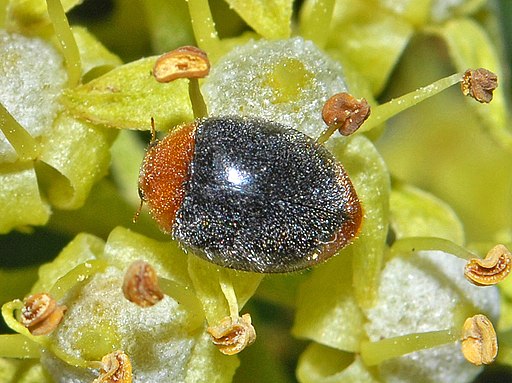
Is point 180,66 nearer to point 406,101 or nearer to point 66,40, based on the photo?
point 66,40

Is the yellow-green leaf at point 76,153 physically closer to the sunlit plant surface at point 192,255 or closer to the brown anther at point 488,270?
the sunlit plant surface at point 192,255

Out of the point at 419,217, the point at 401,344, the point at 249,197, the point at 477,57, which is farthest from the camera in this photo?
the point at 477,57

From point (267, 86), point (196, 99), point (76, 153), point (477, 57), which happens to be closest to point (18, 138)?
point (76, 153)

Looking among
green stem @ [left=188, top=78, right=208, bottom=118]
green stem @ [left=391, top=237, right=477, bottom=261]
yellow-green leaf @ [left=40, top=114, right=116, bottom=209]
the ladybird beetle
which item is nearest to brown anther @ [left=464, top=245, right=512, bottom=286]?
green stem @ [left=391, top=237, right=477, bottom=261]

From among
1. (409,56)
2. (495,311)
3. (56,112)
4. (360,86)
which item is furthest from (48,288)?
(409,56)

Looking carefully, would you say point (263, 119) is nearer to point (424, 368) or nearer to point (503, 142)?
point (424, 368)

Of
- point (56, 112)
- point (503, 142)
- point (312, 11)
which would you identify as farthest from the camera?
point (503, 142)

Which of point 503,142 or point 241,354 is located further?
point 503,142
